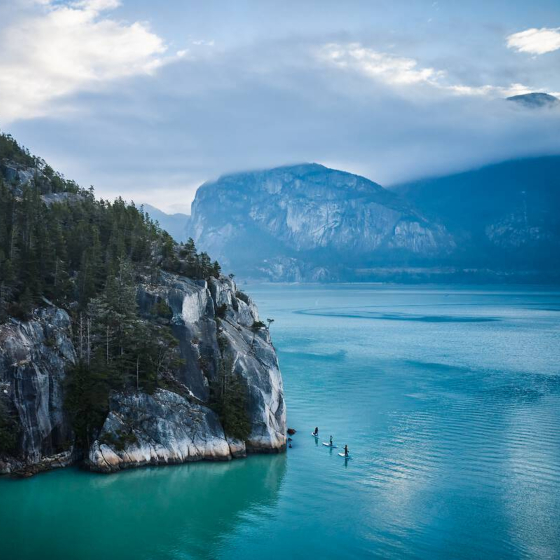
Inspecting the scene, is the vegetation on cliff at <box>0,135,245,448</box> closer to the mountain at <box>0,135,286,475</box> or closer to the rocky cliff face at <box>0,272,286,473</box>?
the mountain at <box>0,135,286,475</box>

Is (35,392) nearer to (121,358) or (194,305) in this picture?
(121,358)

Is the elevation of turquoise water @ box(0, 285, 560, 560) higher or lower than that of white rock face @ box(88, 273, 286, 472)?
lower

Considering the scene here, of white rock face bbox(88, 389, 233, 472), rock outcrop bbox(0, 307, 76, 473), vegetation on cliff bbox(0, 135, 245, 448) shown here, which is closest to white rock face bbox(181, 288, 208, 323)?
vegetation on cliff bbox(0, 135, 245, 448)

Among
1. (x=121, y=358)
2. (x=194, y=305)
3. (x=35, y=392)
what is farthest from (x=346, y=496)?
(x=35, y=392)

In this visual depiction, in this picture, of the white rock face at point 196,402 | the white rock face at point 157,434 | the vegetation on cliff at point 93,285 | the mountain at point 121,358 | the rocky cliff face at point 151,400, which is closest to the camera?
the rocky cliff face at point 151,400

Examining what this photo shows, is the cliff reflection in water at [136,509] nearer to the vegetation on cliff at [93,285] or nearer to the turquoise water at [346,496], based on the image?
the turquoise water at [346,496]

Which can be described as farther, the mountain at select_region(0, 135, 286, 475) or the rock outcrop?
the mountain at select_region(0, 135, 286, 475)

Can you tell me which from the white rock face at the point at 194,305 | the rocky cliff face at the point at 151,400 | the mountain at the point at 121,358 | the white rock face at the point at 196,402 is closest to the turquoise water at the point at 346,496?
the white rock face at the point at 196,402
